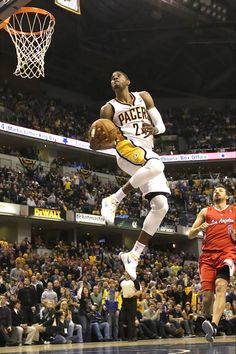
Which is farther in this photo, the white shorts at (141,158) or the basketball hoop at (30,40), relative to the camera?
the basketball hoop at (30,40)

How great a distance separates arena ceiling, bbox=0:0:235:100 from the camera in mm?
35812

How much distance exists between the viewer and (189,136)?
1800 inches

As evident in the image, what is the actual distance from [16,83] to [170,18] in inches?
427

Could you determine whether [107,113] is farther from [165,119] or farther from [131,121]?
[165,119]

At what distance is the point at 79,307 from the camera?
16.2 metres

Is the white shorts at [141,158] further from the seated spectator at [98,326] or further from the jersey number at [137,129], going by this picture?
the seated spectator at [98,326]

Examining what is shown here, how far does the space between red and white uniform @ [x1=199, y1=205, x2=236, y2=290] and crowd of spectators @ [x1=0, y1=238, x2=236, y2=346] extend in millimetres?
5522

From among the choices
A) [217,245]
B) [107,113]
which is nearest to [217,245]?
[217,245]

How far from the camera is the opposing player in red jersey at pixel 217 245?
780cm

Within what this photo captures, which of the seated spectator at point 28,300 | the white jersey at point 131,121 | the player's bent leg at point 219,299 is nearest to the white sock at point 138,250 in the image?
the white jersey at point 131,121

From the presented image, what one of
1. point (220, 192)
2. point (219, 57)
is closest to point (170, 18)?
point (219, 57)

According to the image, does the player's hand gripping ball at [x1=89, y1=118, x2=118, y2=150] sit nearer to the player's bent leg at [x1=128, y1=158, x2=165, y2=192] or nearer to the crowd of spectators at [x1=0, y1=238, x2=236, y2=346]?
the player's bent leg at [x1=128, y1=158, x2=165, y2=192]

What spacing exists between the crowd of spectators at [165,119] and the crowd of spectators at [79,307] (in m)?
14.8

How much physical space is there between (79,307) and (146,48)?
1104 inches
